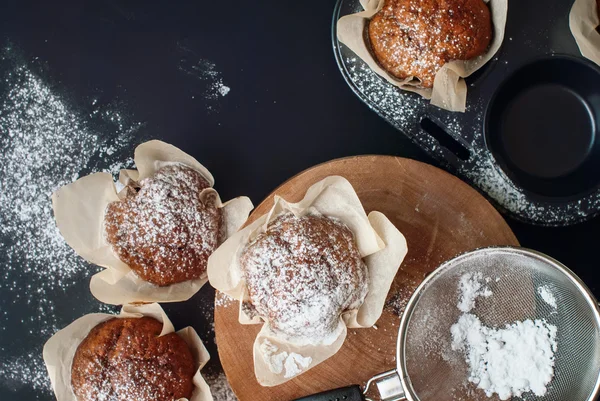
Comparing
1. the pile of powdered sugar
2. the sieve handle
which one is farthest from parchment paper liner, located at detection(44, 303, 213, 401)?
the pile of powdered sugar

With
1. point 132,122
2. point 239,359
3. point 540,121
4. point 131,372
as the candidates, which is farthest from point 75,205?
point 540,121

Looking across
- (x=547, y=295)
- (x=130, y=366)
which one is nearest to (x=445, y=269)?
(x=547, y=295)

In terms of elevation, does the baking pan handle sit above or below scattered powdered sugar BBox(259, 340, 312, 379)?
below

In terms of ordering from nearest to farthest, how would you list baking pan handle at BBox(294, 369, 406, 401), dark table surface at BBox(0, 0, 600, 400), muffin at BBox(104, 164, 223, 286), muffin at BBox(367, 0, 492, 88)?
baking pan handle at BBox(294, 369, 406, 401), muffin at BBox(367, 0, 492, 88), muffin at BBox(104, 164, 223, 286), dark table surface at BBox(0, 0, 600, 400)

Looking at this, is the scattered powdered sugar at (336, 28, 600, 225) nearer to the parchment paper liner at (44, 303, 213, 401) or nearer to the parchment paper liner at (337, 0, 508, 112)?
the parchment paper liner at (337, 0, 508, 112)

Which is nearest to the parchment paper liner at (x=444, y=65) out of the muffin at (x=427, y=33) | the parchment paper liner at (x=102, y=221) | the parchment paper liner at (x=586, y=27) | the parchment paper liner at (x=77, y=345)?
the muffin at (x=427, y=33)

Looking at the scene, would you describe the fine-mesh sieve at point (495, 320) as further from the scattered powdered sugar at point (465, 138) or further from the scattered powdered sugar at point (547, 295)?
the scattered powdered sugar at point (465, 138)

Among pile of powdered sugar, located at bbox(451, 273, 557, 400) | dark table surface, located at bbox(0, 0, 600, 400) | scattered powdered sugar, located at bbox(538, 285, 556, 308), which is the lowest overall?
pile of powdered sugar, located at bbox(451, 273, 557, 400)
